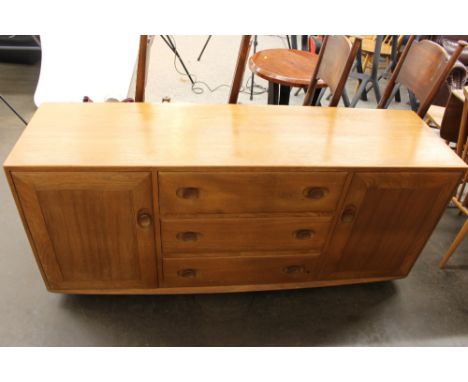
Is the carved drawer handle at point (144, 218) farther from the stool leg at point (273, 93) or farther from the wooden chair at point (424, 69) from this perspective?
the stool leg at point (273, 93)

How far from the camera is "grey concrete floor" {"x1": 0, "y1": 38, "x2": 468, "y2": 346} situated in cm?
130

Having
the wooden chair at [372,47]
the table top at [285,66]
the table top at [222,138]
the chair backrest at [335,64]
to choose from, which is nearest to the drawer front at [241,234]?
the table top at [222,138]

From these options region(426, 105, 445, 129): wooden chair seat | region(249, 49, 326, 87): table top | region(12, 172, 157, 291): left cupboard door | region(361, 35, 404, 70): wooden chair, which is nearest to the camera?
region(12, 172, 157, 291): left cupboard door

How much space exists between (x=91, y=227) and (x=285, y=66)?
4.26ft

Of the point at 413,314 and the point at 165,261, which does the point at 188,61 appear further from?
the point at 413,314

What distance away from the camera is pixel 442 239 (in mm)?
1802

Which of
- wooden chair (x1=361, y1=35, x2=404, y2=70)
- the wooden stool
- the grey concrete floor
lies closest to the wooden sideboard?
the grey concrete floor

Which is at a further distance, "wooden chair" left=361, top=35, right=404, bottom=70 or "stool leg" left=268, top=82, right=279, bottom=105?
"wooden chair" left=361, top=35, right=404, bottom=70

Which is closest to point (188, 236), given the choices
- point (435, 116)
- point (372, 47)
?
point (435, 116)

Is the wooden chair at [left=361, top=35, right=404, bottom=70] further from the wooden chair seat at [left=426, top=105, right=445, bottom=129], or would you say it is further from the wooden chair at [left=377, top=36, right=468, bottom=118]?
the wooden chair at [left=377, top=36, right=468, bottom=118]

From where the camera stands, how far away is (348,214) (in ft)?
3.90

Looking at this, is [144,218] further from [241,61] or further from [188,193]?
[241,61]

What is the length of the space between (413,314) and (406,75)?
39.9 inches

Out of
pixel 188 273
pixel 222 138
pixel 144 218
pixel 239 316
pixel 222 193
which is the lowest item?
pixel 239 316
